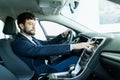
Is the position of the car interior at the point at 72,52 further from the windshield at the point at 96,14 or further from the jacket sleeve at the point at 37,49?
the windshield at the point at 96,14

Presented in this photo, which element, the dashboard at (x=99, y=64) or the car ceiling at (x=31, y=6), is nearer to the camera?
the dashboard at (x=99, y=64)

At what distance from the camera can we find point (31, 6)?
4.96 meters

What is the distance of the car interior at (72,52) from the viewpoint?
3.09 meters

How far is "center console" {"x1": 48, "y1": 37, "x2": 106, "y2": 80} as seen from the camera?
319 cm

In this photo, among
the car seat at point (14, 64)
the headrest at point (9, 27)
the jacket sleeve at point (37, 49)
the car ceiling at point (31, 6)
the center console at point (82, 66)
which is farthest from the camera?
the car ceiling at point (31, 6)

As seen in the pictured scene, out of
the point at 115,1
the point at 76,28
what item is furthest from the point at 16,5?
the point at 115,1

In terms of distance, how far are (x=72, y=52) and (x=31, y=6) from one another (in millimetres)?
1419

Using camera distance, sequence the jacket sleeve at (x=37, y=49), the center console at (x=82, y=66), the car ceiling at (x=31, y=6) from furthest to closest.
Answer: the car ceiling at (x=31, y=6), the jacket sleeve at (x=37, y=49), the center console at (x=82, y=66)

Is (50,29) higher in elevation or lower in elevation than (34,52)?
lower

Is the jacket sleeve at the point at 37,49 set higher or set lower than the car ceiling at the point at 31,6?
lower

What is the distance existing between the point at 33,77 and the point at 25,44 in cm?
38

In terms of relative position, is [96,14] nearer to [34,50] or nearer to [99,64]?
[34,50]

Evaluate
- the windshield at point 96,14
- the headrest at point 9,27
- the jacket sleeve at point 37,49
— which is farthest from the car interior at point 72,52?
the windshield at point 96,14

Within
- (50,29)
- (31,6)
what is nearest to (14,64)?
(31,6)
